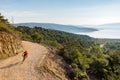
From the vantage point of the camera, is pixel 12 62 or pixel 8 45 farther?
pixel 8 45

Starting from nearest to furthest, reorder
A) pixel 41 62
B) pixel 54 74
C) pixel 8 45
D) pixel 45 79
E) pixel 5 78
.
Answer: pixel 5 78 → pixel 45 79 → pixel 54 74 → pixel 41 62 → pixel 8 45

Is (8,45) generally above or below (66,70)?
above

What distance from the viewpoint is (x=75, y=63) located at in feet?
101

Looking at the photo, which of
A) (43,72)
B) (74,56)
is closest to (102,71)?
(74,56)

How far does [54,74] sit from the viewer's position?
25.9 metres

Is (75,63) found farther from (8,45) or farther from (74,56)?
(8,45)

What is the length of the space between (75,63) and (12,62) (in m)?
7.25

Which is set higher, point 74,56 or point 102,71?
point 74,56

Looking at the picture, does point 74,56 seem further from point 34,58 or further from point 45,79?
point 45,79

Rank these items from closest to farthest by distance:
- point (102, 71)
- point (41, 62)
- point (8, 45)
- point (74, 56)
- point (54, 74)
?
point (54, 74) → point (41, 62) → point (8, 45) → point (74, 56) → point (102, 71)

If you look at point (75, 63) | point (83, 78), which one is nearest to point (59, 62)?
point (75, 63)

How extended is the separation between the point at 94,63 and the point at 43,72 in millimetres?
12040

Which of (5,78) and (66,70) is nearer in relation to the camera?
(5,78)

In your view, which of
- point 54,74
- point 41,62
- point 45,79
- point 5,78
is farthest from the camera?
point 41,62
